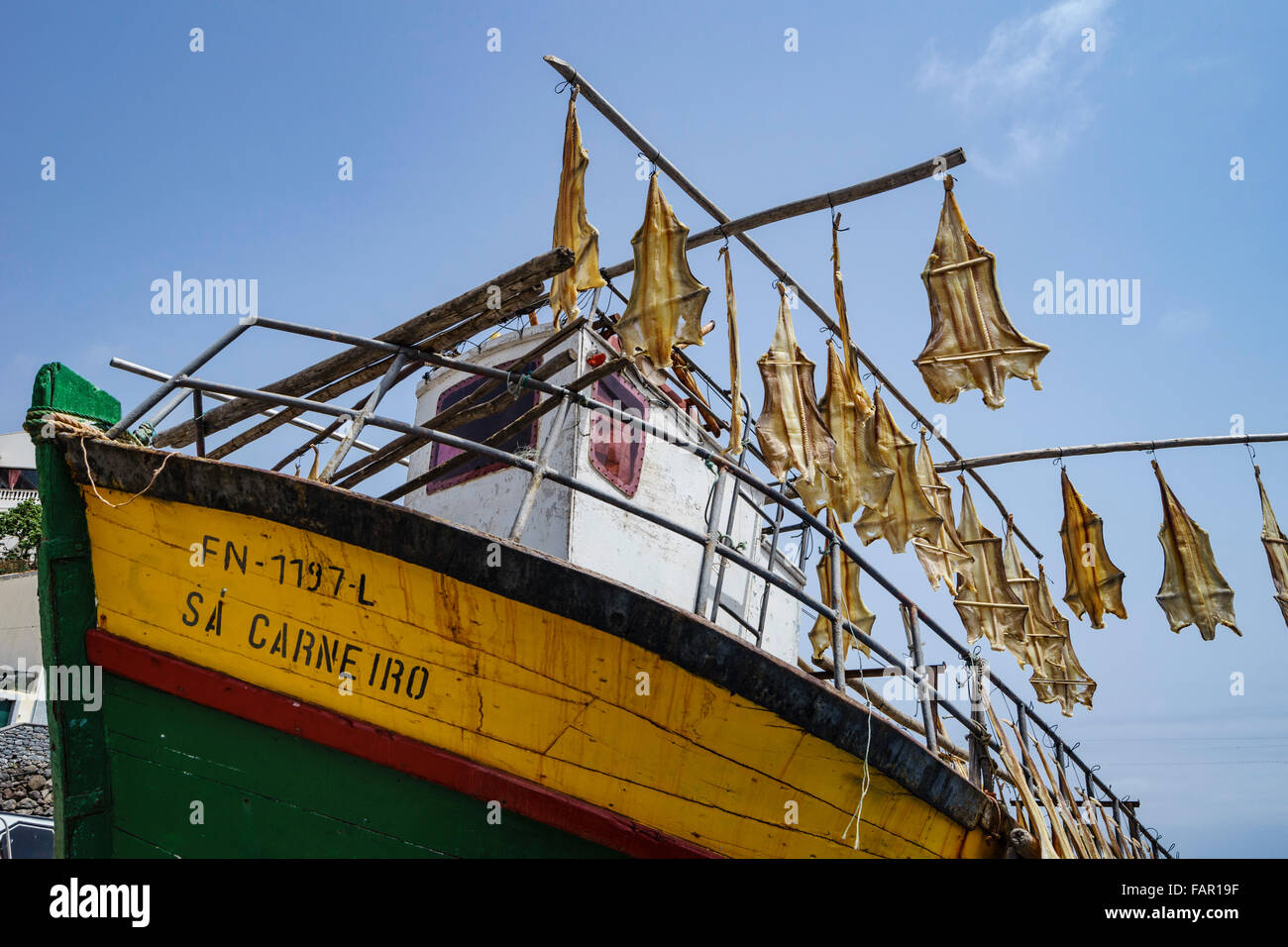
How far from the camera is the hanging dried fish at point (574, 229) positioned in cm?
593

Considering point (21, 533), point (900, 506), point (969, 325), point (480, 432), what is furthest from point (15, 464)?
point (969, 325)

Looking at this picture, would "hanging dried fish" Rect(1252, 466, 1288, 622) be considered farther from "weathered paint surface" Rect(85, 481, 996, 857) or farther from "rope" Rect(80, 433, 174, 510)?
"rope" Rect(80, 433, 174, 510)

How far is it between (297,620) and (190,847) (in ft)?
4.37

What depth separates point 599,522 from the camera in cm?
669

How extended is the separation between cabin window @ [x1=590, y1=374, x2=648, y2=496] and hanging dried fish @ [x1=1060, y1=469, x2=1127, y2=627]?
24.0 ft

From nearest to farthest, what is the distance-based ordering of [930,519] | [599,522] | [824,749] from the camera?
[824,749], [599,522], [930,519]

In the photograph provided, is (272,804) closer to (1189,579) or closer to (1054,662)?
(1189,579)

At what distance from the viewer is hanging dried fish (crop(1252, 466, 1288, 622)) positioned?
11445mm

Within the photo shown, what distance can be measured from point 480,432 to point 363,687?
380cm

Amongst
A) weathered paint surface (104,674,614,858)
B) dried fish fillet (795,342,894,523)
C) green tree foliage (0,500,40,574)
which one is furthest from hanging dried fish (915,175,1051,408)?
green tree foliage (0,500,40,574)
